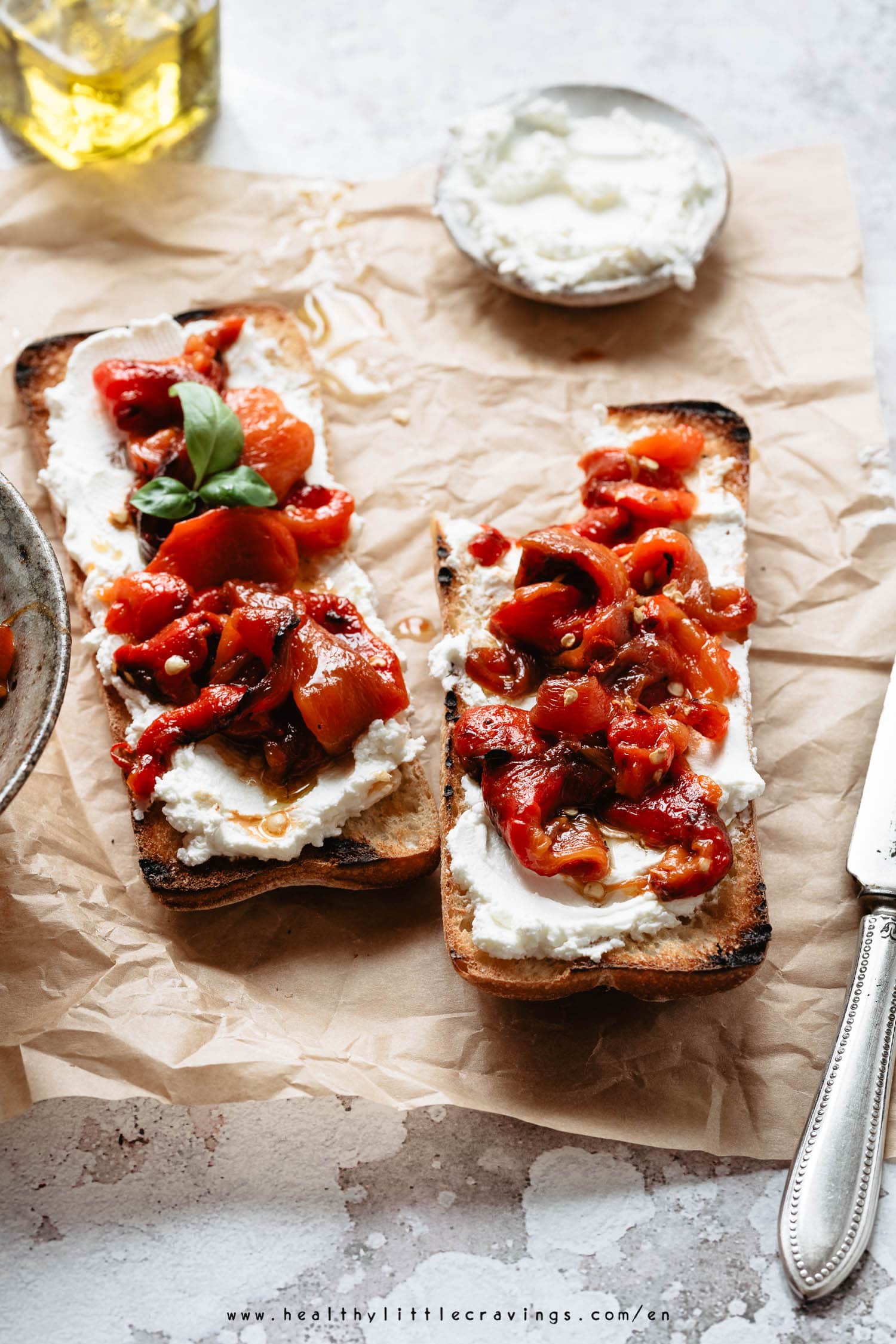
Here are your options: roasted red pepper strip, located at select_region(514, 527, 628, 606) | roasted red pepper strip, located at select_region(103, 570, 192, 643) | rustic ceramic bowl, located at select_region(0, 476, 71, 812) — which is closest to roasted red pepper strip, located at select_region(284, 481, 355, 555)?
roasted red pepper strip, located at select_region(103, 570, 192, 643)

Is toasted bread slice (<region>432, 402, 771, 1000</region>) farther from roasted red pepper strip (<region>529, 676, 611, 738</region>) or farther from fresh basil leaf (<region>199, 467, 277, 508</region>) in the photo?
fresh basil leaf (<region>199, 467, 277, 508</region>)

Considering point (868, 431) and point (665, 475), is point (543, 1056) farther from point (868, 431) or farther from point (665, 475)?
point (868, 431)

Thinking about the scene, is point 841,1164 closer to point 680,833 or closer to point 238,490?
point 680,833

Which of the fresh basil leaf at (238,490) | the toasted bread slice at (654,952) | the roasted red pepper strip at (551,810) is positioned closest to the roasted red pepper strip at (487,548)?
the toasted bread slice at (654,952)

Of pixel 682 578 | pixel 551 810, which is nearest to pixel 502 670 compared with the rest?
pixel 551 810

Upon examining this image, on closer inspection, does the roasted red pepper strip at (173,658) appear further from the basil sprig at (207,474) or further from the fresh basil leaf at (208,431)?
the fresh basil leaf at (208,431)

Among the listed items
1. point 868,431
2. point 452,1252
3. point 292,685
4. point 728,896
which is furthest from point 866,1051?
point 868,431
